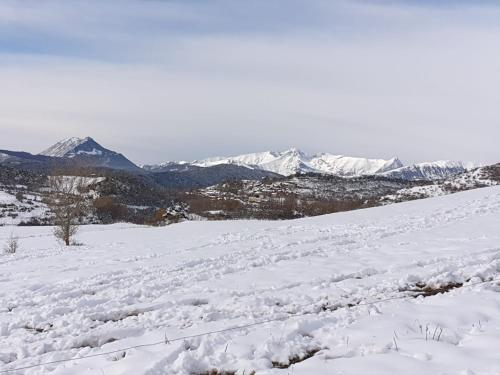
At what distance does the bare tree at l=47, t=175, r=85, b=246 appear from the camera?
28125 mm

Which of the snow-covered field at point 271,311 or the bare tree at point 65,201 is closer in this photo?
the snow-covered field at point 271,311

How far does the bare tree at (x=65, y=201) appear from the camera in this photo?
92.3 feet

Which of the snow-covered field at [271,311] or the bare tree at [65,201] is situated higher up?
the bare tree at [65,201]

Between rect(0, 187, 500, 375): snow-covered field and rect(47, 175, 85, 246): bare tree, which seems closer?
rect(0, 187, 500, 375): snow-covered field

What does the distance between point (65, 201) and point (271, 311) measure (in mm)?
23331

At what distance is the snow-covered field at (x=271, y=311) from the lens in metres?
6.06

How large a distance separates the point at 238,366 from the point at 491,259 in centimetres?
831

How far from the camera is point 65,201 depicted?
93.8ft

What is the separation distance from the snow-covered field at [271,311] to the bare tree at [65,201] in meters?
12.2

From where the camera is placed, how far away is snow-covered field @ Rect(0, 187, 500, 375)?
6.06m

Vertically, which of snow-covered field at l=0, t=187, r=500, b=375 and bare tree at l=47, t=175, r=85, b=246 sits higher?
bare tree at l=47, t=175, r=85, b=246

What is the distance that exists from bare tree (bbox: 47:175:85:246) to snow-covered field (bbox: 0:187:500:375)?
12201mm

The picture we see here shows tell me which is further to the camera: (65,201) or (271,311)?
(65,201)

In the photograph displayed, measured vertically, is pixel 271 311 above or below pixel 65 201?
below
